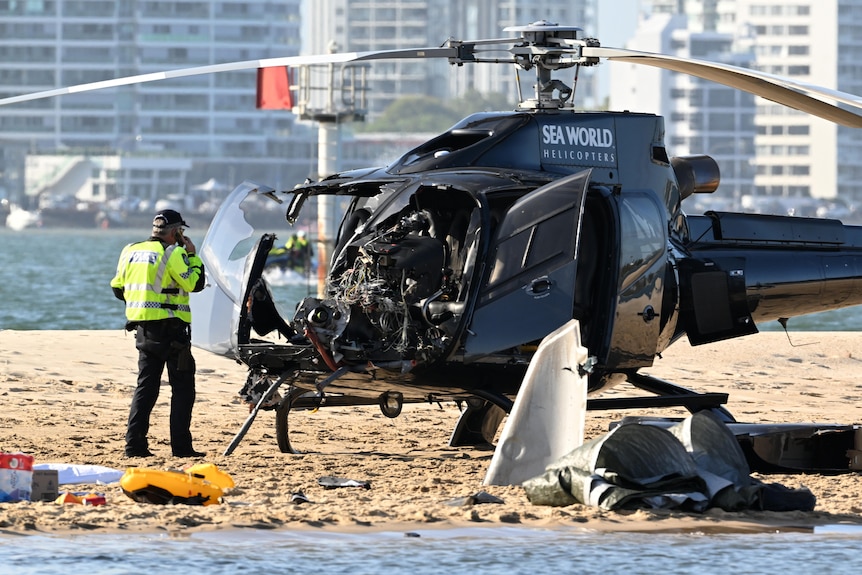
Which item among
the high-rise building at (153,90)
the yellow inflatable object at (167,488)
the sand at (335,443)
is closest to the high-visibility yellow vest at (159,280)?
the sand at (335,443)

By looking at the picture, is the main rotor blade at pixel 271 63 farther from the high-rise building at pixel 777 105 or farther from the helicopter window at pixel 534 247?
the high-rise building at pixel 777 105

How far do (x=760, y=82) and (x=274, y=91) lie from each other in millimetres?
34442

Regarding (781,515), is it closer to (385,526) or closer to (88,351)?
(385,526)

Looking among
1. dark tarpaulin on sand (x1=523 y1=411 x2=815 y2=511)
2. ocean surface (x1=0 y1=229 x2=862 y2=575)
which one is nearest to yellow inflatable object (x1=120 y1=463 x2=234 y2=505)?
ocean surface (x1=0 y1=229 x2=862 y2=575)

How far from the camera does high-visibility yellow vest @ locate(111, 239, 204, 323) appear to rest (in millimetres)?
11109

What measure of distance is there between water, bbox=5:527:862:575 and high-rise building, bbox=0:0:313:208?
12161 cm

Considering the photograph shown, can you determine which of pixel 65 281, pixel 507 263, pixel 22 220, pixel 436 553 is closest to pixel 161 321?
pixel 507 263

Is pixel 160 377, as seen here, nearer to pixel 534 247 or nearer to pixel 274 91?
pixel 534 247

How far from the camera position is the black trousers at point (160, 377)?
11156 millimetres

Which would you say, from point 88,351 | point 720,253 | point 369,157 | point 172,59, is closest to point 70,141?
point 172,59

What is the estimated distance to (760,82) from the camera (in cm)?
1032

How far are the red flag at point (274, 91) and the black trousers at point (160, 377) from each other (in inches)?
1265

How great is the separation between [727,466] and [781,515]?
46cm

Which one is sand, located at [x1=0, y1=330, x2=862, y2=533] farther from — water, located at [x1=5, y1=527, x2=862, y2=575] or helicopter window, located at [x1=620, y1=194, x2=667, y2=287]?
helicopter window, located at [x1=620, y1=194, x2=667, y2=287]
